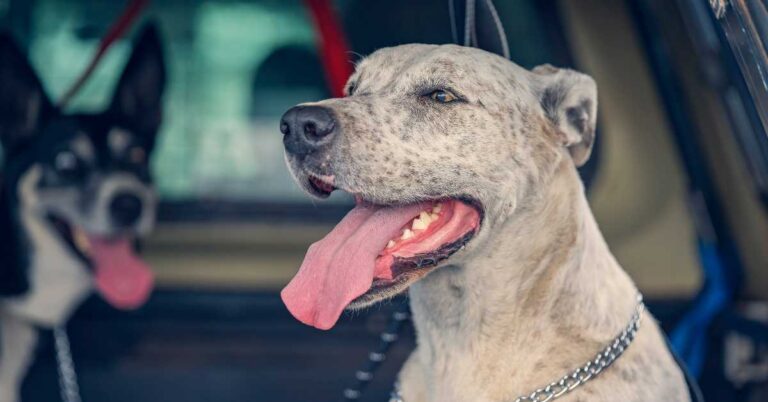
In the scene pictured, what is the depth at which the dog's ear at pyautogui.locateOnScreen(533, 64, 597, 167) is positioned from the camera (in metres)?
1.79

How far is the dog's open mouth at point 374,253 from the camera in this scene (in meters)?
1.63

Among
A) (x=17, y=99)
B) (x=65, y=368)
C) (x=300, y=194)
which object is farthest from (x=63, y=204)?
(x=300, y=194)

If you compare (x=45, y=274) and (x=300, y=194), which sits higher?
(x=45, y=274)

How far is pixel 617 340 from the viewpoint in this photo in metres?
1.83

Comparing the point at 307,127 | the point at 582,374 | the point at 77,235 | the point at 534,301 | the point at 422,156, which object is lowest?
the point at 582,374

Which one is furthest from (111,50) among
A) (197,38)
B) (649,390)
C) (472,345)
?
(649,390)

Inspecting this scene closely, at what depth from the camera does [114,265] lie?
310 centimetres

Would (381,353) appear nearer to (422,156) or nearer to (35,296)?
(422,156)

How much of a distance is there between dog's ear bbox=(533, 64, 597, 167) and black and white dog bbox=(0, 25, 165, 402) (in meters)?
1.53

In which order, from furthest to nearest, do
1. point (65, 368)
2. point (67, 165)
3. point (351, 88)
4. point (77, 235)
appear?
point (67, 165), point (77, 235), point (65, 368), point (351, 88)

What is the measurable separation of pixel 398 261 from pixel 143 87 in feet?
6.02

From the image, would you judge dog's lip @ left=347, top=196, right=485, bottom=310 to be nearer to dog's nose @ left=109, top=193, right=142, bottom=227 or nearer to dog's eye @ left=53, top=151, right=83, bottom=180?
dog's nose @ left=109, top=193, right=142, bottom=227

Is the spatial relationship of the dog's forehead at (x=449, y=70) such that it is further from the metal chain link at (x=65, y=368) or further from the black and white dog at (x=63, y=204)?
the metal chain link at (x=65, y=368)

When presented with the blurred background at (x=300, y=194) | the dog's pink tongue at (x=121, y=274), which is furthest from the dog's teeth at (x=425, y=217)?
the dog's pink tongue at (x=121, y=274)
